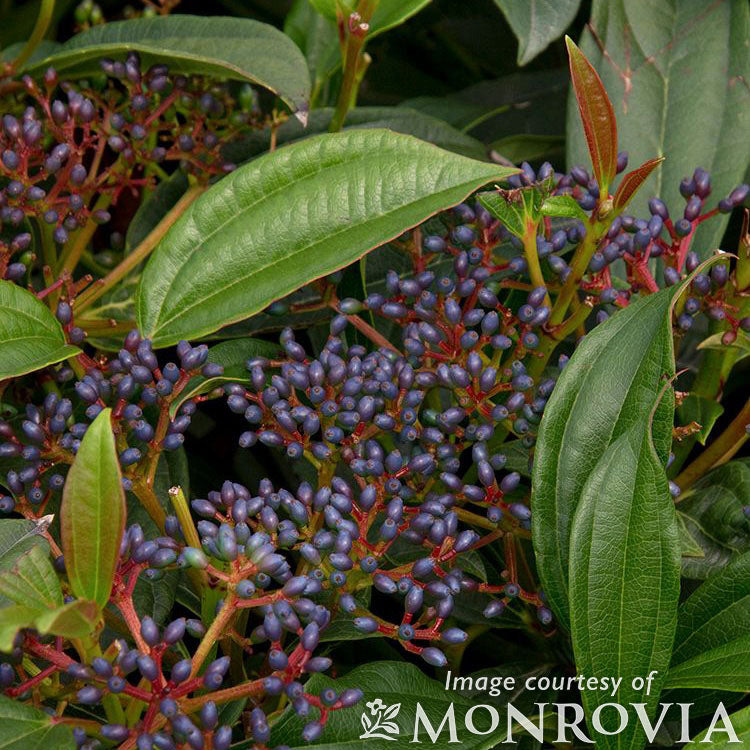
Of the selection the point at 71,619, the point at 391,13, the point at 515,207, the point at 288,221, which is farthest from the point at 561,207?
the point at 71,619

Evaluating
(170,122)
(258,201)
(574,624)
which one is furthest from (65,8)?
(574,624)

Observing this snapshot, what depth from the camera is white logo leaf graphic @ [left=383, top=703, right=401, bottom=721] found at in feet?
2.18

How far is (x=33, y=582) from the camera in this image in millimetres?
590

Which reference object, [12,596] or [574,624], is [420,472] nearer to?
[574,624]

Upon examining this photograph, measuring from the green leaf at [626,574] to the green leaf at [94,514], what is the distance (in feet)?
0.91

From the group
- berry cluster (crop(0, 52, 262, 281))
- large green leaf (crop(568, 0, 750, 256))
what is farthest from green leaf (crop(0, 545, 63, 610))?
large green leaf (crop(568, 0, 750, 256))

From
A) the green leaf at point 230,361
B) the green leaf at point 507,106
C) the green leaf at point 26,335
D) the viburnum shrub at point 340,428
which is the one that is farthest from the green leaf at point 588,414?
the green leaf at point 507,106

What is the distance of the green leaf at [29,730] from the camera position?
1.88ft

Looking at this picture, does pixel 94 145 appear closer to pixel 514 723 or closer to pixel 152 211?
pixel 152 211

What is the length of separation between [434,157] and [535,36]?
21 cm

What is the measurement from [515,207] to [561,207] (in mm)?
52

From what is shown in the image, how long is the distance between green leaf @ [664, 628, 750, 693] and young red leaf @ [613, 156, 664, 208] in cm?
30

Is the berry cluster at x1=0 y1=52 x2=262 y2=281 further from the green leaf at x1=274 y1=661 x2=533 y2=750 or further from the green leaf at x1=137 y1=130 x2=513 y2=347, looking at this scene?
the green leaf at x1=274 y1=661 x2=533 y2=750

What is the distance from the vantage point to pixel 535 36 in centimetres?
86
